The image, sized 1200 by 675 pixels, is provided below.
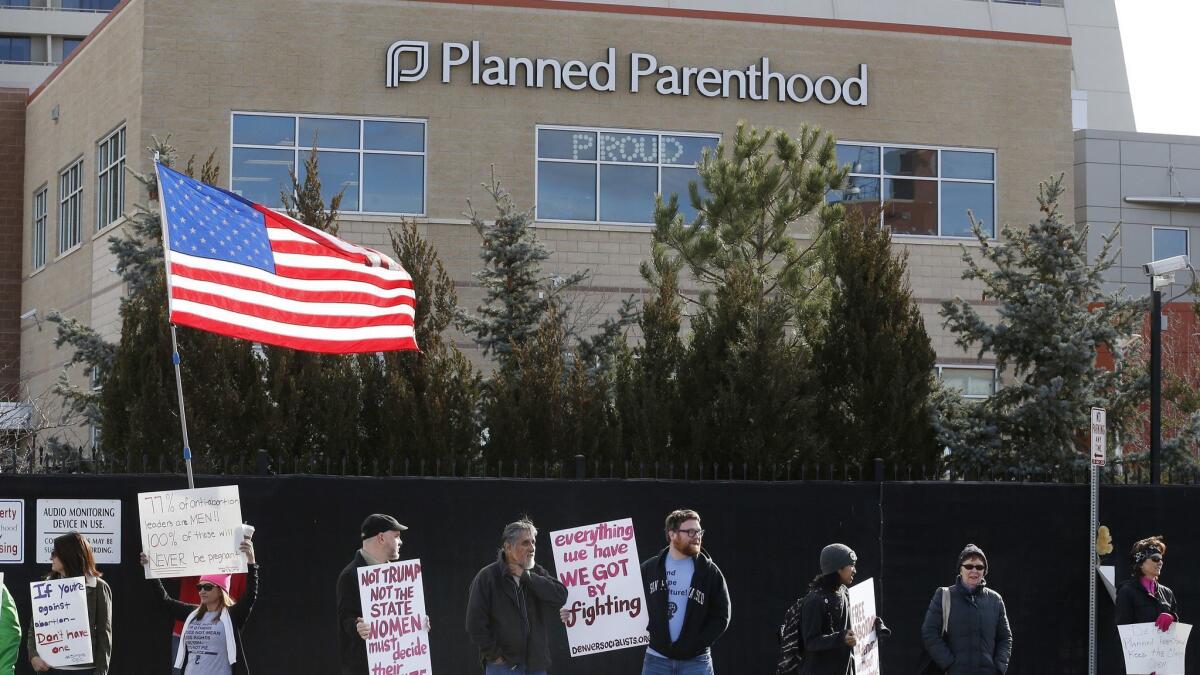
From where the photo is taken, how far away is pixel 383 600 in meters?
10.6

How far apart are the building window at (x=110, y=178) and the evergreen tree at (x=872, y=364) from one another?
14460mm

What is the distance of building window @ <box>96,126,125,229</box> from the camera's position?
91.9 ft

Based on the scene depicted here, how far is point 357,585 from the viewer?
10.4 metres

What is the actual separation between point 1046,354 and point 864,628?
9.68 meters

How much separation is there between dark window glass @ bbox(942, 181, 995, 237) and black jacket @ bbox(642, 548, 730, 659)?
19.7 m

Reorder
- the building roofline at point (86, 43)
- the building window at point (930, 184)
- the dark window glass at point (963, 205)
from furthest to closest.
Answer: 1. the dark window glass at point (963, 205)
2. the building window at point (930, 184)
3. the building roofline at point (86, 43)

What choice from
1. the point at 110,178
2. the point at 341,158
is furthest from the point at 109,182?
the point at 341,158

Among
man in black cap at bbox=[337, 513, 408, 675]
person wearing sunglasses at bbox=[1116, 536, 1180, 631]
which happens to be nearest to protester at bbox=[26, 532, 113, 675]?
man in black cap at bbox=[337, 513, 408, 675]

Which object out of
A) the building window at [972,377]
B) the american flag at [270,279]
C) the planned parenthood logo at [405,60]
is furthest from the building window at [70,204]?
the american flag at [270,279]

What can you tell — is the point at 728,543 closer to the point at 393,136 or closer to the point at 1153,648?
the point at 1153,648

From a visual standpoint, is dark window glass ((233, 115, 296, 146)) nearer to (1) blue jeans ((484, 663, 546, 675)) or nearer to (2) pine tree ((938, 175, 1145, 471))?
(2) pine tree ((938, 175, 1145, 471))

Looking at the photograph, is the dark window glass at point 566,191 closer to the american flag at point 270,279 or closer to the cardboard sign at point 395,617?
the american flag at point 270,279

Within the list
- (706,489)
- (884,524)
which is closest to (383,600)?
(706,489)

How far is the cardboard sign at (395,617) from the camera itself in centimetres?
1048
